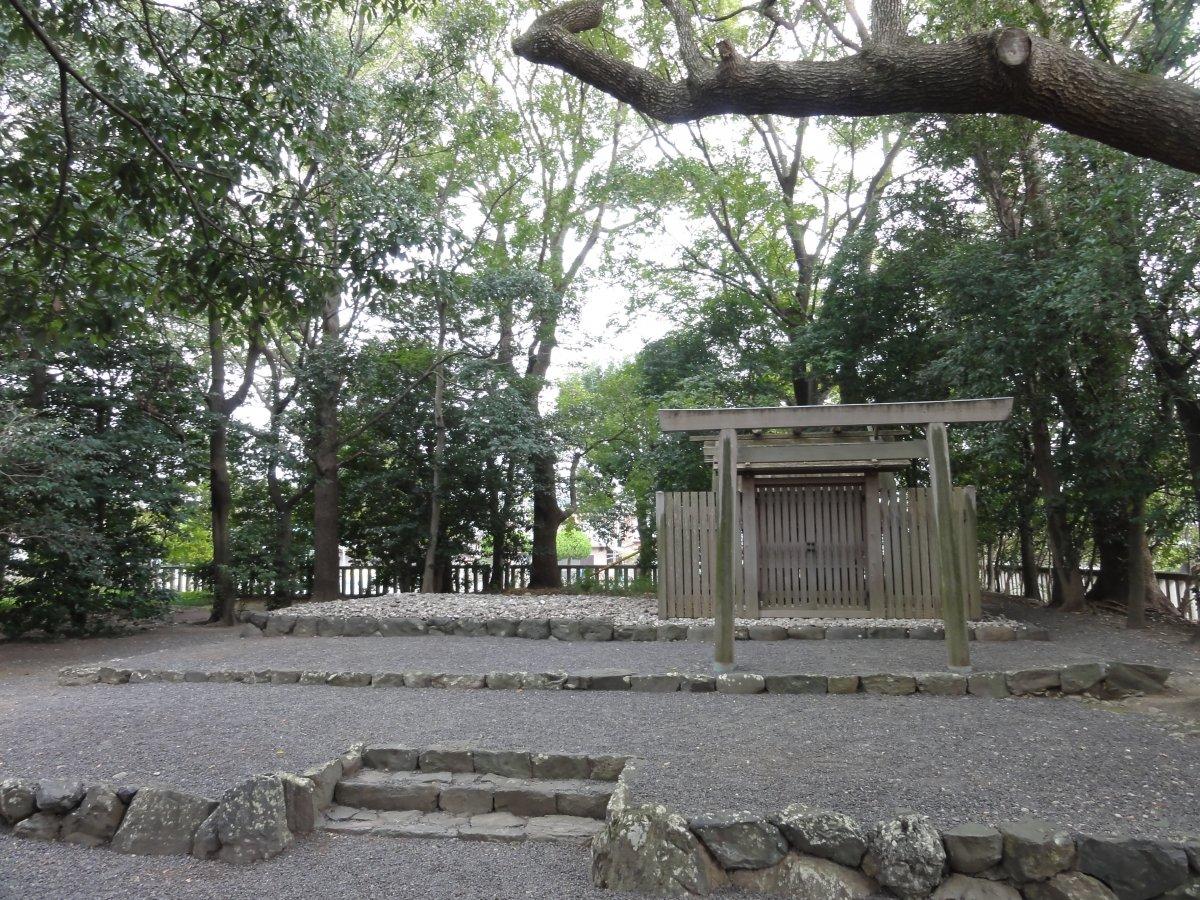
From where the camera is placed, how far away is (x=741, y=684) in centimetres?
638

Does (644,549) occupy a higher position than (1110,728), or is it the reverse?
(644,549)

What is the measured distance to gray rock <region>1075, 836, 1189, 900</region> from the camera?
3.23 m

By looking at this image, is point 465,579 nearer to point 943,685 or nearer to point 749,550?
point 749,550

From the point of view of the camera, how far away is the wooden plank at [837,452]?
26.0ft

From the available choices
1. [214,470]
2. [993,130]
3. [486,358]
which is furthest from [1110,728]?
[214,470]

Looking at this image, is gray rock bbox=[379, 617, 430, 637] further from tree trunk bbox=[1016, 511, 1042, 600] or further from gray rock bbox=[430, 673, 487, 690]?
tree trunk bbox=[1016, 511, 1042, 600]

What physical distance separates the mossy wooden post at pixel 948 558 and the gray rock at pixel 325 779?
4.80 m

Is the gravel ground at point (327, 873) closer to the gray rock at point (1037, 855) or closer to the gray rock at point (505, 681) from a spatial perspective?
the gray rock at point (1037, 855)

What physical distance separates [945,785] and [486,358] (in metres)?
11.8

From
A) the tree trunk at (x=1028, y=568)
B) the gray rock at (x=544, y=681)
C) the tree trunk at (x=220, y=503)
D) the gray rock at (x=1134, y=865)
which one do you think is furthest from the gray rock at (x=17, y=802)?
the tree trunk at (x=1028, y=568)

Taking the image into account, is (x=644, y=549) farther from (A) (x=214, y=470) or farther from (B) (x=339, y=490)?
(A) (x=214, y=470)

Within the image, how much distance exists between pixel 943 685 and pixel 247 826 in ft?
16.3

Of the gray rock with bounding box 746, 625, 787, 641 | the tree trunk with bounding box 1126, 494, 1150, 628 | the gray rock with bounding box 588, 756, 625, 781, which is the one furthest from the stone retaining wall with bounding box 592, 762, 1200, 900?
the tree trunk with bounding box 1126, 494, 1150, 628

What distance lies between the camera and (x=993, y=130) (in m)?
10.4
